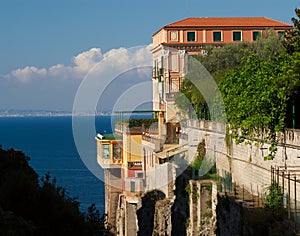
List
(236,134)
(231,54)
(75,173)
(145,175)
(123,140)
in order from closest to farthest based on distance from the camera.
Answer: (236,134) < (145,175) < (123,140) < (231,54) < (75,173)

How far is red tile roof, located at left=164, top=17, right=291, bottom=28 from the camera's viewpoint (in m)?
54.8

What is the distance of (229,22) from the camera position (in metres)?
55.9

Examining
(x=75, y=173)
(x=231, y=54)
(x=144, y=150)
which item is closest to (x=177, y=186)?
(x=144, y=150)

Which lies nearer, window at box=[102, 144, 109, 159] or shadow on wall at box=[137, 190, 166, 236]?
shadow on wall at box=[137, 190, 166, 236]

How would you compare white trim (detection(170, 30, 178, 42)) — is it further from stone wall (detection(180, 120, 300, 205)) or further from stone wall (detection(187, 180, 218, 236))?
stone wall (detection(187, 180, 218, 236))

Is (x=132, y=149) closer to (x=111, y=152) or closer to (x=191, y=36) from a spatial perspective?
(x=111, y=152)

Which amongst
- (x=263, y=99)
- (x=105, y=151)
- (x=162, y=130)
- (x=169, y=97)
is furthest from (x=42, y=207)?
(x=169, y=97)

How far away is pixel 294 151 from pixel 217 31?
36613 millimetres

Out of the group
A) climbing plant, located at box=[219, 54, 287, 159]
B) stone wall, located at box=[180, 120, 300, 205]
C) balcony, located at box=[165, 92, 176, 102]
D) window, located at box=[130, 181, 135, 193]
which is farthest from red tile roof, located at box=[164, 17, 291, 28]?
climbing plant, located at box=[219, 54, 287, 159]

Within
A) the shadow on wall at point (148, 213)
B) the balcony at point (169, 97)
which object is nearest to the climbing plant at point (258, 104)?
the shadow on wall at point (148, 213)

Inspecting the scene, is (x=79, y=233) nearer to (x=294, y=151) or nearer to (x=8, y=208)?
(x=8, y=208)

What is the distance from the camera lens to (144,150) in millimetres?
40281

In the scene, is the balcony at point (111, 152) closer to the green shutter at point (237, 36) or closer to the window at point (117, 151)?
the window at point (117, 151)

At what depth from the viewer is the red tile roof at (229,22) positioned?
54781mm
